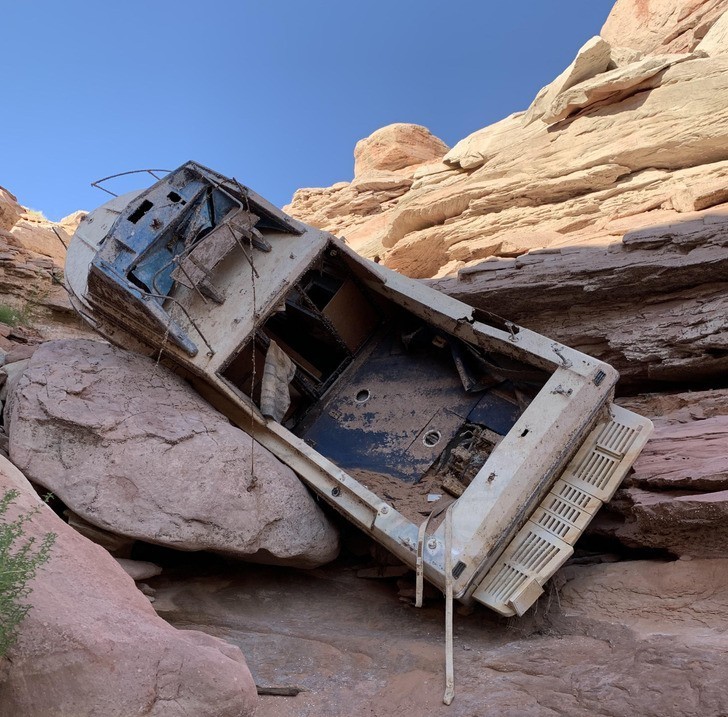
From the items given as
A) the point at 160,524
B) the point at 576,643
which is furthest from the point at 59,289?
the point at 576,643

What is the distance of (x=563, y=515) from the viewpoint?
4.26 m

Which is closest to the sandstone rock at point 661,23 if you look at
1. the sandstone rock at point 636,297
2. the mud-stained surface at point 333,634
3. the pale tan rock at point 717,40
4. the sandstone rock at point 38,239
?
the pale tan rock at point 717,40

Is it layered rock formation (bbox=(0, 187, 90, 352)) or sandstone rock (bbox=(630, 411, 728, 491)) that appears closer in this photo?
sandstone rock (bbox=(630, 411, 728, 491))

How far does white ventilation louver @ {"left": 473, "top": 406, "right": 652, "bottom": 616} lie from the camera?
3.91m

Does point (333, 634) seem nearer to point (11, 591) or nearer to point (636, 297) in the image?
point (11, 591)

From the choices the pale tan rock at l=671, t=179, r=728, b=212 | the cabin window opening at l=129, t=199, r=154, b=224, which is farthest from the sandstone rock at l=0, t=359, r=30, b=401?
the pale tan rock at l=671, t=179, r=728, b=212

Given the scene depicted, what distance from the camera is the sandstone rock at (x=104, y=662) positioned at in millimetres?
2182

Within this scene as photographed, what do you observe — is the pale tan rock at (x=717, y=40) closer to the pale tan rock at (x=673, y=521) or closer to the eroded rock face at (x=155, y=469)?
the pale tan rock at (x=673, y=521)

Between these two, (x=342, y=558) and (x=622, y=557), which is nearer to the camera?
(x=622, y=557)

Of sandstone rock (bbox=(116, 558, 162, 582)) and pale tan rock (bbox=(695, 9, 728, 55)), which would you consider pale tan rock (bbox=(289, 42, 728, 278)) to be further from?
sandstone rock (bbox=(116, 558, 162, 582))

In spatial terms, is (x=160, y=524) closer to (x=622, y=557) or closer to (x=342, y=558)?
(x=342, y=558)

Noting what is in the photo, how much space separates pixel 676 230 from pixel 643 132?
296cm

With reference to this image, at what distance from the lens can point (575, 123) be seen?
965 centimetres

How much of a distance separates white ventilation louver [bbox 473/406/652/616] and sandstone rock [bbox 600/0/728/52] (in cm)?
1413
